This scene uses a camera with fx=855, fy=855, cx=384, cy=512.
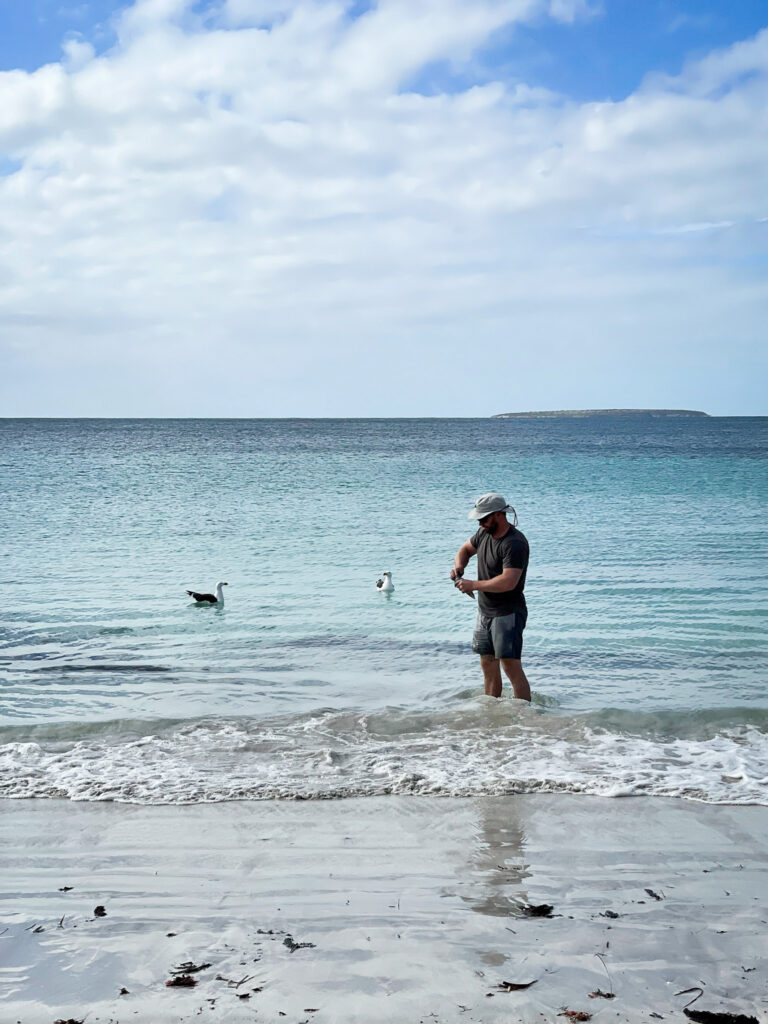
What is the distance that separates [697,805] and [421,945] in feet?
8.32

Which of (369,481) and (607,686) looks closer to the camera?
(607,686)

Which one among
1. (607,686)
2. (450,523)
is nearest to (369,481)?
(450,523)

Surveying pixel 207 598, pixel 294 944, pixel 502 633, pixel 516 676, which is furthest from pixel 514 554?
pixel 207 598

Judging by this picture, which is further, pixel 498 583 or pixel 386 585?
pixel 386 585

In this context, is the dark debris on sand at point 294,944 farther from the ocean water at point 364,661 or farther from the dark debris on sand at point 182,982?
the ocean water at point 364,661

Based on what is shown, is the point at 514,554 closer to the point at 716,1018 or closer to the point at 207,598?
the point at 716,1018

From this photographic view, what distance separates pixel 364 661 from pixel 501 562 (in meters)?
3.18

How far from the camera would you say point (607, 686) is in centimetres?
863

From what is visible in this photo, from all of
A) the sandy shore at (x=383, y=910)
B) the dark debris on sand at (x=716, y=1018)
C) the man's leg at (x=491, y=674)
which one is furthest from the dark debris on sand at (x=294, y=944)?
the man's leg at (x=491, y=674)

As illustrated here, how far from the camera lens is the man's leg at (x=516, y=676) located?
721 centimetres

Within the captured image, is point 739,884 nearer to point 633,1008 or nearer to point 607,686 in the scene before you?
point 633,1008

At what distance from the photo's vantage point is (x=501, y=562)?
276 inches

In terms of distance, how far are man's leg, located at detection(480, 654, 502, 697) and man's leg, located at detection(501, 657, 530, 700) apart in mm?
43

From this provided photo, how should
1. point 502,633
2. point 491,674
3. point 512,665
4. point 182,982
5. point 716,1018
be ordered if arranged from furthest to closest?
point 491,674
point 512,665
point 502,633
point 182,982
point 716,1018
